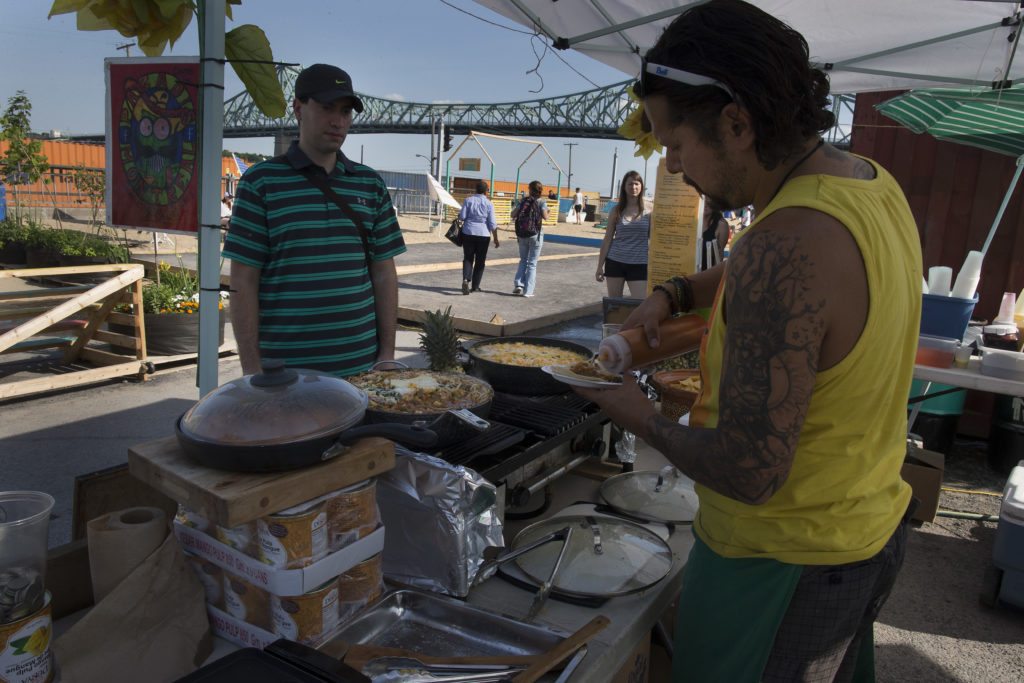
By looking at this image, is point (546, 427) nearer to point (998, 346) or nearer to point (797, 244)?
point (797, 244)

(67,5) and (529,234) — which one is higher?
(67,5)

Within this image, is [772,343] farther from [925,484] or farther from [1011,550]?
[925,484]

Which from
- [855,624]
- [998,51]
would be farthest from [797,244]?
[998,51]

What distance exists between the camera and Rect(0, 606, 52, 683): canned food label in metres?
1.07

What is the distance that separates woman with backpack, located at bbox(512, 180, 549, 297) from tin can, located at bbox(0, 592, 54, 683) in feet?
36.0

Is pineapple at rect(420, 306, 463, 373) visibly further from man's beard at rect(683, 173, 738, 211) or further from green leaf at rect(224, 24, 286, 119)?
man's beard at rect(683, 173, 738, 211)

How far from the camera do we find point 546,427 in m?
1.99

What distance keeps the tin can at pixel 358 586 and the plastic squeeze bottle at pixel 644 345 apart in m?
0.68

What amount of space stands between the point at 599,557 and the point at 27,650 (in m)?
1.19

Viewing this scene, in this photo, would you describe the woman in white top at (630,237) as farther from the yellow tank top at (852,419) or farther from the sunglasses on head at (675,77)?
the sunglasses on head at (675,77)

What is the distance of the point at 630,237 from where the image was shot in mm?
8125

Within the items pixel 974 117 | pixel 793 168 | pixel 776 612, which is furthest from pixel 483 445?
pixel 974 117

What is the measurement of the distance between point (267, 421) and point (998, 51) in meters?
5.61

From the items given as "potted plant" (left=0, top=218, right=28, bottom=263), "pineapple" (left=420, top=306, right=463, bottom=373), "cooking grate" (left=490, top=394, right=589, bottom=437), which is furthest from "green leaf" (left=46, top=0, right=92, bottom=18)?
"potted plant" (left=0, top=218, right=28, bottom=263)
